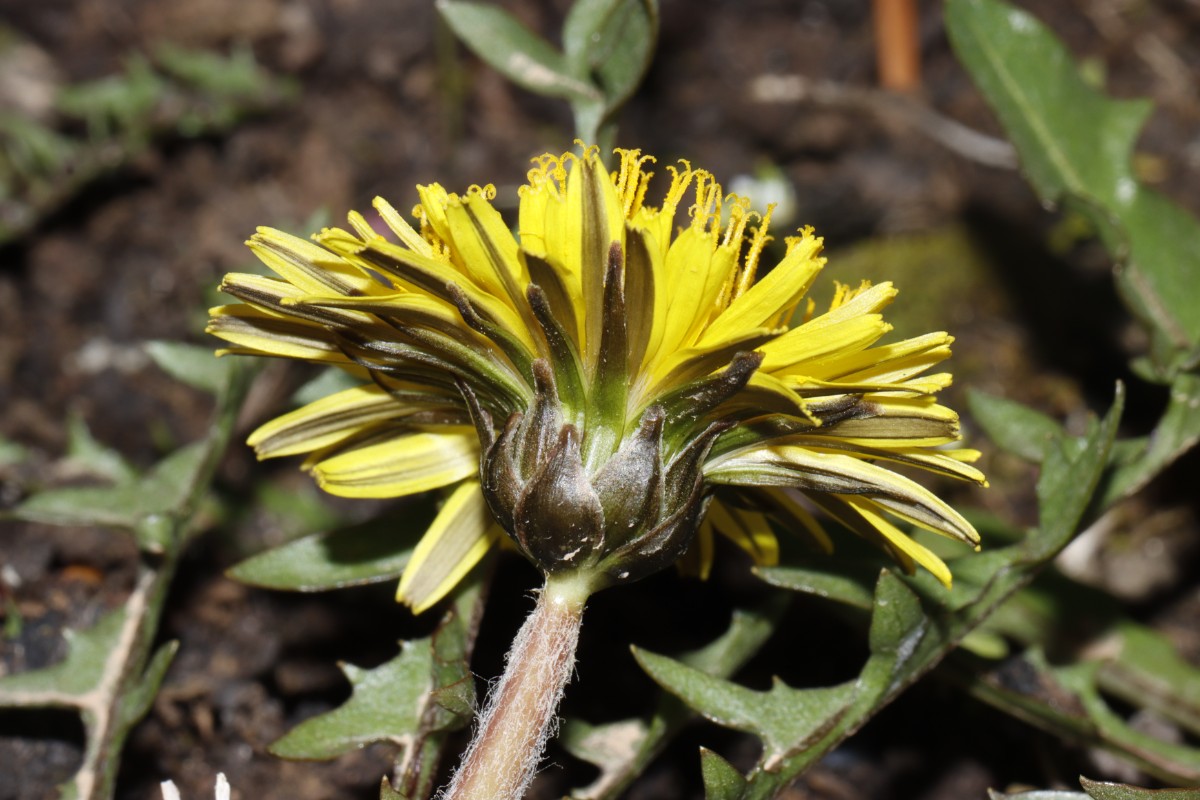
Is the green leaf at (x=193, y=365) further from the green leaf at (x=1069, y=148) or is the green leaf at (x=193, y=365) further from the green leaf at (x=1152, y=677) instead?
the green leaf at (x=1152, y=677)

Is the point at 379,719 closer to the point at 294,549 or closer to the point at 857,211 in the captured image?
the point at 294,549

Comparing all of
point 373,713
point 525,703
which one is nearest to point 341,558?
point 373,713

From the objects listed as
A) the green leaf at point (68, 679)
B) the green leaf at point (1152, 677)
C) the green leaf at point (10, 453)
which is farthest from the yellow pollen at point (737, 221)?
the green leaf at point (10, 453)

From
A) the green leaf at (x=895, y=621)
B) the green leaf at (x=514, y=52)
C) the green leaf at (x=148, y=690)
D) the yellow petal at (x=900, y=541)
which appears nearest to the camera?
the yellow petal at (x=900, y=541)

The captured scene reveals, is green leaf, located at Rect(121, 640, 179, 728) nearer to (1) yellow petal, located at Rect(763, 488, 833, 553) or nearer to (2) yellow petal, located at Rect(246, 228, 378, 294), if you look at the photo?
(2) yellow petal, located at Rect(246, 228, 378, 294)

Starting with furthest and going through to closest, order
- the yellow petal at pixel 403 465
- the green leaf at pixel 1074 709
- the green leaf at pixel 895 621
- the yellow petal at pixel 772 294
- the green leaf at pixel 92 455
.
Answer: the green leaf at pixel 92 455
the green leaf at pixel 1074 709
the yellow petal at pixel 403 465
the green leaf at pixel 895 621
the yellow petal at pixel 772 294

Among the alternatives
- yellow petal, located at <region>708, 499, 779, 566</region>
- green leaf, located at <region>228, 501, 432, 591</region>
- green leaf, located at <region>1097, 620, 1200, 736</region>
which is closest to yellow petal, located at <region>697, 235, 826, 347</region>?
yellow petal, located at <region>708, 499, 779, 566</region>

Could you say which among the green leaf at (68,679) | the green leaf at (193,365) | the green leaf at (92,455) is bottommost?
the green leaf at (92,455)
